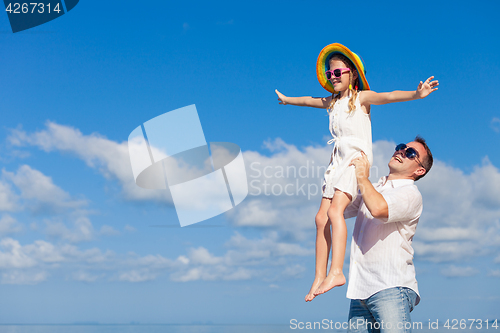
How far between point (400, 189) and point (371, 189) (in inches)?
19.1

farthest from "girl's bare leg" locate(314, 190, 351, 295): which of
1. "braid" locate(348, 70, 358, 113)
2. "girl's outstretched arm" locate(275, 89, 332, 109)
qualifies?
"girl's outstretched arm" locate(275, 89, 332, 109)

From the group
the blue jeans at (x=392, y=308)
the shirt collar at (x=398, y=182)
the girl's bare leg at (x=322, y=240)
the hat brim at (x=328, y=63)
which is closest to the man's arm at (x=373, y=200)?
the shirt collar at (x=398, y=182)

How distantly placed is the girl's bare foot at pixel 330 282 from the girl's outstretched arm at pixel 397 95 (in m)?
2.36

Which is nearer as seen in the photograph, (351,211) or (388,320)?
(388,320)

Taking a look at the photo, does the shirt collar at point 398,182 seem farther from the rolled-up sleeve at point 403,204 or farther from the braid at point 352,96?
the braid at point 352,96

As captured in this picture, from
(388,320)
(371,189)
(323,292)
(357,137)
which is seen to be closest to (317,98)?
(357,137)

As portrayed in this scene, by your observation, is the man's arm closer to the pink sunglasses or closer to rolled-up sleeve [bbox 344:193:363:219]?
rolled-up sleeve [bbox 344:193:363:219]

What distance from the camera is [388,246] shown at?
16.9ft

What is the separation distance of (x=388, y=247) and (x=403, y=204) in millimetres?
546

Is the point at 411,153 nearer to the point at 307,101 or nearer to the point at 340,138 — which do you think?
the point at 340,138

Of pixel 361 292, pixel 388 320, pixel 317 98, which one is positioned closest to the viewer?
pixel 388 320

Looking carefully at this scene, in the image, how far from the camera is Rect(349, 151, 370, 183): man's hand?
5285mm

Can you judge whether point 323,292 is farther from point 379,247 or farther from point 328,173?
point 328,173

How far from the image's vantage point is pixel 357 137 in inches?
246
